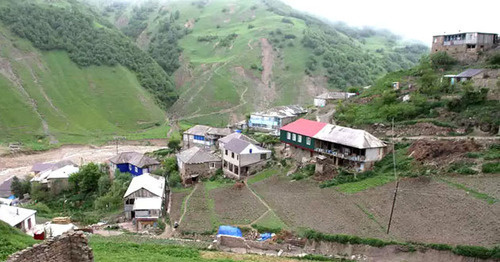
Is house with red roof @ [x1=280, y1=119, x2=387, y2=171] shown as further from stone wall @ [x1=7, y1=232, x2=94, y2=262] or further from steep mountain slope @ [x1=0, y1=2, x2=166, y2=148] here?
steep mountain slope @ [x1=0, y1=2, x2=166, y2=148]

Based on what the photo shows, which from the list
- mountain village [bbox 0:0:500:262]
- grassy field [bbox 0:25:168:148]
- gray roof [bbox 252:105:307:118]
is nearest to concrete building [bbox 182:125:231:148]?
mountain village [bbox 0:0:500:262]

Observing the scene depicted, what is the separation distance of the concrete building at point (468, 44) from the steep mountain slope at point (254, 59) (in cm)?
4252

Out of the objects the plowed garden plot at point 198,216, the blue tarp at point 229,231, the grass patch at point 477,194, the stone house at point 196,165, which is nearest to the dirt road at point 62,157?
the stone house at point 196,165

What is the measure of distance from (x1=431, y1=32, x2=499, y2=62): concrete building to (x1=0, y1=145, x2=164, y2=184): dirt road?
48.6 meters

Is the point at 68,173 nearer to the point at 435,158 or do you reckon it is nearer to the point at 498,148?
the point at 435,158

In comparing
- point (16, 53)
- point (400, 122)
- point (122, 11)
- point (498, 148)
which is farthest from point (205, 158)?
point (122, 11)

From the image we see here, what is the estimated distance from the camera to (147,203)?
3178 cm

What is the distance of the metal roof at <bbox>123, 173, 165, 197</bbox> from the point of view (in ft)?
109

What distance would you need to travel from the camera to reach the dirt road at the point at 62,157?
52575 millimetres

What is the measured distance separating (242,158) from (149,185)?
9.55 m

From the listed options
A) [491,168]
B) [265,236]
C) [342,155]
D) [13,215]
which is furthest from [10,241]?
[491,168]

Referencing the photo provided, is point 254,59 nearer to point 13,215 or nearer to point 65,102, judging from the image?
point 65,102

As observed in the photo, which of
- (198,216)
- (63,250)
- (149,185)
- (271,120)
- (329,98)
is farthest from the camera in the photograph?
(329,98)

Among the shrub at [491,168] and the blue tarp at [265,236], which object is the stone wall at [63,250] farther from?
the shrub at [491,168]
